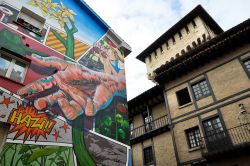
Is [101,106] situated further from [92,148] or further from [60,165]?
[60,165]

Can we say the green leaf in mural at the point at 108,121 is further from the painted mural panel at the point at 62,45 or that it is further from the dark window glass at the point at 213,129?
the dark window glass at the point at 213,129

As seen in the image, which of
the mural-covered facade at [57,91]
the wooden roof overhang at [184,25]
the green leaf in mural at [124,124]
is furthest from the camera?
the wooden roof overhang at [184,25]

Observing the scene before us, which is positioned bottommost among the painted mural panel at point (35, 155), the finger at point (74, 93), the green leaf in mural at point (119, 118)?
the painted mural panel at point (35, 155)

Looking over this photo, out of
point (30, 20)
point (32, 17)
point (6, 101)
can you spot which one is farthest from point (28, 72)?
point (32, 17)

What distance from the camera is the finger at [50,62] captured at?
8.95 metres

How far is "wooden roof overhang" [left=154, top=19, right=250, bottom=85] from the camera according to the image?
15211 millimetres

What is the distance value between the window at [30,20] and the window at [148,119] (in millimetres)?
12904

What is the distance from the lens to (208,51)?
16297mm

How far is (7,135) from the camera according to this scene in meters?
6.71

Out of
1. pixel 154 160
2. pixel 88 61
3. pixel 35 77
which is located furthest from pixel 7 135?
pixel 154 160

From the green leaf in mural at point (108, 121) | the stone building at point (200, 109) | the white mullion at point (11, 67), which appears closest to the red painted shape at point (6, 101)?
the white mullion at point (11, 67)

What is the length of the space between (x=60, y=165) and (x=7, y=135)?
6.89 feet

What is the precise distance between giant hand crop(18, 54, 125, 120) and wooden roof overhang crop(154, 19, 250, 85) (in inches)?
314

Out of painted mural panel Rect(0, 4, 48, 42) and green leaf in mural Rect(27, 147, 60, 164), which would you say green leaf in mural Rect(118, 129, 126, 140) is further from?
painted mural panel Rect(0, 4, 48, 42)
